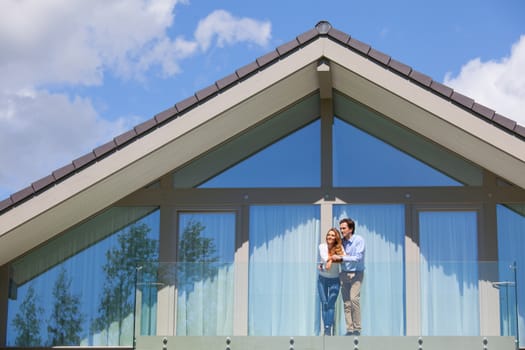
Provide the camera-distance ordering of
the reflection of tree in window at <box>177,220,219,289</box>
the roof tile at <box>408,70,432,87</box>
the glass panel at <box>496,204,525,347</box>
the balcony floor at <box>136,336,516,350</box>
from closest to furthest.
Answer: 1. the balcony floor at <box>136,336,516,350</box>
2. the roof tile at <box>408,70,432,87</box>
3. the glass panel at <box>496,204,525,347</box>
4. the reflection of tree in window at <box>177,220,219,289</box>

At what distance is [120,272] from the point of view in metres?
14.2

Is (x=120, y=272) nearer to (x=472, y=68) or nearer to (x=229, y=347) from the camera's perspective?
(x=229, y=347)

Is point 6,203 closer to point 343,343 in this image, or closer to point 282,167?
point 282,167

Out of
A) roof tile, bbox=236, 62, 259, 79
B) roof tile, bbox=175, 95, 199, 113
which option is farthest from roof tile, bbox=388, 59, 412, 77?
roof tile, bbox=175, 95, 199, 113

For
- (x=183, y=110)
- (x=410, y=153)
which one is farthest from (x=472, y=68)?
(x=183, y=110)

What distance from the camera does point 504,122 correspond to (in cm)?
1218

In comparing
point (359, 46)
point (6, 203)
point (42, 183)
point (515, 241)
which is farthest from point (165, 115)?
point (515, 241)

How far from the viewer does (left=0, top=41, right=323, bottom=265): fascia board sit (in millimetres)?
12484

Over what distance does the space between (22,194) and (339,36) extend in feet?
15.5

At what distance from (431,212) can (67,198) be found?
5.31 metres

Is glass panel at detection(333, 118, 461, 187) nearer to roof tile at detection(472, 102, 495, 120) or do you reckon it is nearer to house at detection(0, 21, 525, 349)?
house at detection(0, 21, 525, 349)

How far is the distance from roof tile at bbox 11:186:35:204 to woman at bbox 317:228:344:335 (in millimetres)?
3903

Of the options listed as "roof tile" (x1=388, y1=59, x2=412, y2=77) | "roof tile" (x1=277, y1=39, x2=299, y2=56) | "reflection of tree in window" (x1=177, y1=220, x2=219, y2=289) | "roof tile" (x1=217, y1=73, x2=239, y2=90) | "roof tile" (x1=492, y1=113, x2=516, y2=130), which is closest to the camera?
"roof tile" (x1=492, y1=113, x2=516, y2=130)

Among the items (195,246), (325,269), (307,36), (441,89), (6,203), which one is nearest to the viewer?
(325,269)
